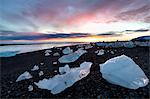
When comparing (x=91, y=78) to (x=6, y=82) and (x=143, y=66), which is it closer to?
(x=143, y=66)

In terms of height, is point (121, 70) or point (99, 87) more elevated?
point (121, 70)

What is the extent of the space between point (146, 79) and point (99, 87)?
50.3 inches

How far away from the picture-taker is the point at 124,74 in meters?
6.43

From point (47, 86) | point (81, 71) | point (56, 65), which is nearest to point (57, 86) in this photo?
point (47, 86)

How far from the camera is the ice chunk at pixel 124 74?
6.24 meters

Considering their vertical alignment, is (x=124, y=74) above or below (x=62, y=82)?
above

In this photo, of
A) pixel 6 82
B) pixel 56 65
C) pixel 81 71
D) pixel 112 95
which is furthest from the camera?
pixel 56 65

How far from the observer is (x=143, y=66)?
8125mm

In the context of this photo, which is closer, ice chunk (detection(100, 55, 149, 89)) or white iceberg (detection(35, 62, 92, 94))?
ice chunk (detection(100, 55, 149, 89))

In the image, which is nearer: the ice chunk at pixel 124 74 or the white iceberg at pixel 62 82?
the ice chunk at pixel 124 74

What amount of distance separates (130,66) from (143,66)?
1.67 meters

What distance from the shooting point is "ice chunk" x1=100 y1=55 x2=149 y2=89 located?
624cm

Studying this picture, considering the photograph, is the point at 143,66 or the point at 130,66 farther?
the point at 143,66

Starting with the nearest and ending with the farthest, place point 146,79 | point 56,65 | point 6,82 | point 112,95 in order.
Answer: point 112,95 < point 146,79 < point 6,82 < point 56,65
